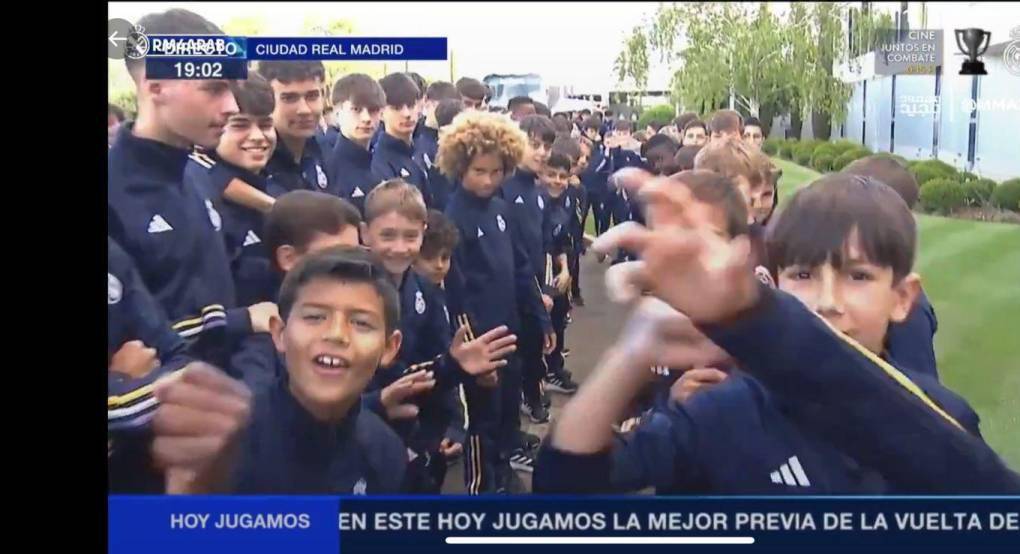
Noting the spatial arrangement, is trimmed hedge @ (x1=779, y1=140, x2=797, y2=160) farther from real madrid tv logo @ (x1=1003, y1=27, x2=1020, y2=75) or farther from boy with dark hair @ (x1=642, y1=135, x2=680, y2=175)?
real madrid tv logo @ (x1=1003, y1=27, x2=1020, y2=75)

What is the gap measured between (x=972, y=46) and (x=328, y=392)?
1814 mm

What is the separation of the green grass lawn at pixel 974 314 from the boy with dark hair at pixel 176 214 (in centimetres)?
93

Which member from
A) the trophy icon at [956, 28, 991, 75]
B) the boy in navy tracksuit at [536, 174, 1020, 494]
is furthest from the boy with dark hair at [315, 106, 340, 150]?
the trophy icon at [956, 28, 991, 75]

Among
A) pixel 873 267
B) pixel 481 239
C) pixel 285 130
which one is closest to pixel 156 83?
pixel 285 130

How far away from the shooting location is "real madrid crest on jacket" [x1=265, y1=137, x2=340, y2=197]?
284cm

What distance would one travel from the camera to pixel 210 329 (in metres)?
2.82

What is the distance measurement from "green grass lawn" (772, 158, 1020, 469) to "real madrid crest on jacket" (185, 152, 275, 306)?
4.22 ft

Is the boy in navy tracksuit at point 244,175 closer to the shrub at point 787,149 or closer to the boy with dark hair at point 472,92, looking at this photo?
the boy with dark hair at point 472,92

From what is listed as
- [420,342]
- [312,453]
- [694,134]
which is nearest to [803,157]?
[694,134]

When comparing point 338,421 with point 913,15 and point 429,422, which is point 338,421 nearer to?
point 429,422

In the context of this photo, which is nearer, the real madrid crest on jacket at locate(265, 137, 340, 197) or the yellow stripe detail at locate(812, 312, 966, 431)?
the yellow stripe detail at locate(812, 312, 966, 431)

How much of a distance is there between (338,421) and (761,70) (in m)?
1.40

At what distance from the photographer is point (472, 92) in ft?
9.38

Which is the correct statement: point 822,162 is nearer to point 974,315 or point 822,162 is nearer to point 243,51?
point 974,315
